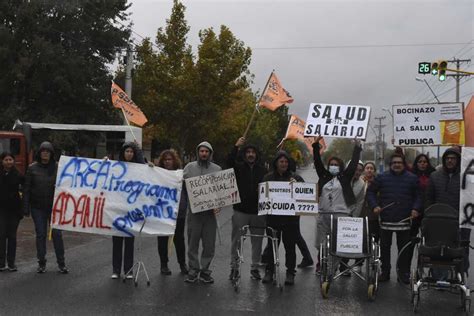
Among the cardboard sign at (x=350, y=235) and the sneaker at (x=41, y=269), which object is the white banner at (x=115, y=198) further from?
the cardboard sign at (x=350, y=235)

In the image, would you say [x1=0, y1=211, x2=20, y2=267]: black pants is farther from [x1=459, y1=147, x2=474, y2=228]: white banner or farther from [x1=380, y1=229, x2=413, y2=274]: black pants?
[x1=459, y1=147, x2=474, y2=228]: white banner

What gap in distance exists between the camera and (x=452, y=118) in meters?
10.0

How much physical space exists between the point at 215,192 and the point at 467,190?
129 inches

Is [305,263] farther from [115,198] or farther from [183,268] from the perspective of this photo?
[115,198]

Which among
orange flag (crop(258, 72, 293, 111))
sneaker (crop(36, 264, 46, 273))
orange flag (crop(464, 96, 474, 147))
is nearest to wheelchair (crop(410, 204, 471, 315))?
orange flag (crop(258, 72, 293, 111))

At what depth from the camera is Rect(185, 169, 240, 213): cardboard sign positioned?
8031 mm

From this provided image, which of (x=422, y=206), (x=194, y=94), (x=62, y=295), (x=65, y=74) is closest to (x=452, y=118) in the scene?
(x=422, y=206)

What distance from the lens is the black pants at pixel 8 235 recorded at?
8.41 m

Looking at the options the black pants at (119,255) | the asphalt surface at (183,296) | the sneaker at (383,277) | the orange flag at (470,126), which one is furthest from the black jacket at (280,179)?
the orange flag at (470,126)

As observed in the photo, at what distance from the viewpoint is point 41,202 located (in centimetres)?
834

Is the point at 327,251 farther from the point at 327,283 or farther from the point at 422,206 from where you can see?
the point at 422,206

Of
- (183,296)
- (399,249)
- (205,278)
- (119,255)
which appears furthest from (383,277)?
(119,255)

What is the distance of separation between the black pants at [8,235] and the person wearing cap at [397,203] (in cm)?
518

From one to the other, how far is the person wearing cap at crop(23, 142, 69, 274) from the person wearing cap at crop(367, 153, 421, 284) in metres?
4.51
